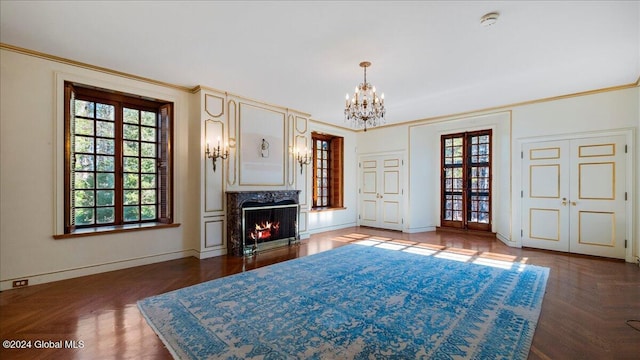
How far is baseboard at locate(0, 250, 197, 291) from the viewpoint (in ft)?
11.5

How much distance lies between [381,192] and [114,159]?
20.1 feet

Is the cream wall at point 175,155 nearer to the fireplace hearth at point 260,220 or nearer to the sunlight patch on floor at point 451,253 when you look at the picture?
the fireplace hearth at point 260,220

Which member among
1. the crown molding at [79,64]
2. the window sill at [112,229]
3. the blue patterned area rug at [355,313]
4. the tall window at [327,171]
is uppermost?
the crown molding at [79,64]

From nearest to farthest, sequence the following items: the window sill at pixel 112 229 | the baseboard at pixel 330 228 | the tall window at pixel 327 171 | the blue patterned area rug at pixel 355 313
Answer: the blue patterned area rug at pixel 355 313 < the window sill at pixel 112 229 < the baseboard at pixel 330 228 < the tall window at pixel 327 171

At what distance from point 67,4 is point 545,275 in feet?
20.9

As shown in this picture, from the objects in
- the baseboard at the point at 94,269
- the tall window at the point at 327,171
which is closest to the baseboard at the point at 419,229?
the tall window at the point at 327,171

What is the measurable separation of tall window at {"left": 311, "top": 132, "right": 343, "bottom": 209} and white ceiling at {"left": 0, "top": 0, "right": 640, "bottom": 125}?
310 centimetres

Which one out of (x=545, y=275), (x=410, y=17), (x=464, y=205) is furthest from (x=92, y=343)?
(x=464, y=205)

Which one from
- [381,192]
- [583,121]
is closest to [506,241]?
[583,121]

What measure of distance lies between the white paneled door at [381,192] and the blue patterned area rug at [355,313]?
11.3 feet

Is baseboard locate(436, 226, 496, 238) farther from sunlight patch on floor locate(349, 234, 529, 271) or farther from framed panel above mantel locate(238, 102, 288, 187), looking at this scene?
framed panel above mantel locate(238, 102, 288, 187)

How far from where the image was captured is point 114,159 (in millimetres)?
4367

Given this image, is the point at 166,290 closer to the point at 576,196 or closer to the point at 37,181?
the point at 37,181

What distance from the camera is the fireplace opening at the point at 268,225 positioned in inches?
201
